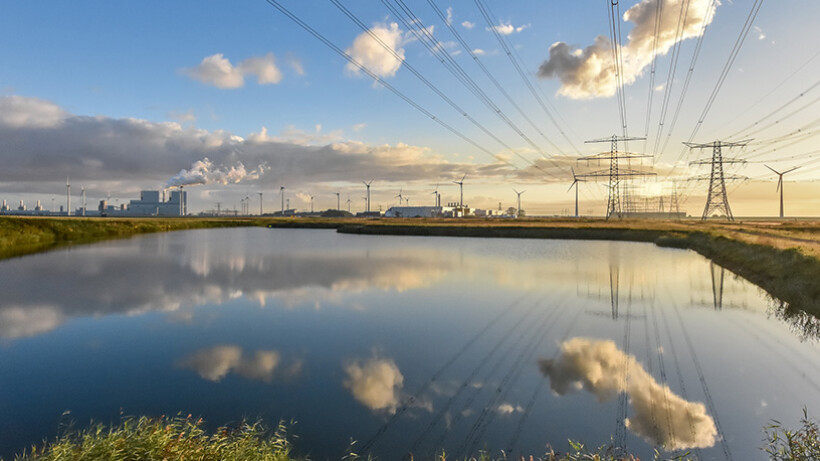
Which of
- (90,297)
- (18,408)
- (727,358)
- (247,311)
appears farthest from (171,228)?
(727,358)

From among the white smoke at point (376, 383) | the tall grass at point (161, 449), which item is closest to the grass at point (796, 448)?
the white smoke at point (376, 383)

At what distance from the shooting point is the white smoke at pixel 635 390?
27.2 feet

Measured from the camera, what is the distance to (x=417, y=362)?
12.4 metres

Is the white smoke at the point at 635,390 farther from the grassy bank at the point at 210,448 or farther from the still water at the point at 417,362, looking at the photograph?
the grassy bank at the point at 210,448

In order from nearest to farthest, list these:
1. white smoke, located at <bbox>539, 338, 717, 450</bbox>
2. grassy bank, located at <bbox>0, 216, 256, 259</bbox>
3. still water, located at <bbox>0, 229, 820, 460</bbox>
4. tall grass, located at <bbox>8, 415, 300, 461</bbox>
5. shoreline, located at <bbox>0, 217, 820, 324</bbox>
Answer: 1. tall grass, located at <bbox>8, 415, 300, 461</bbox>
2. white smoke, located at <bbox>539, 338, 717, 450</bbox>
3. still water, located at <bbox>0, 229, 820, 460</bbox>
4. shoreline, located at <bbox>0, 217, 820, 324</bbox>
5. grassy bank, located at <bbox>0, 216, 256, 259</bbox>

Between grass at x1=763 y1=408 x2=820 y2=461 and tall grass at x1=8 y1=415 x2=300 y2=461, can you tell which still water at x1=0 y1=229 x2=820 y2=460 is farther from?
tall grass at x1=8 y1=415 x2=300 y2=461

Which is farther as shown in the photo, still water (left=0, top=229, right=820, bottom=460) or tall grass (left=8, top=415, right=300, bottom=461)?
still water (left=0, top=229, right=820, bottom=460)

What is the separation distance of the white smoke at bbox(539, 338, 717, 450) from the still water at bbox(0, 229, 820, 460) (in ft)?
0.19

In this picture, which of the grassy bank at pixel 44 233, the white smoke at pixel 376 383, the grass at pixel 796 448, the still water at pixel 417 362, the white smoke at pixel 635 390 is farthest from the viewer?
the grassy bank at pixel 44 233

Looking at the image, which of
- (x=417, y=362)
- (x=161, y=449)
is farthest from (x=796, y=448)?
(x=161, y=449)

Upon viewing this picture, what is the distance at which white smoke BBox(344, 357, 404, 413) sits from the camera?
Result: 9.60 meters

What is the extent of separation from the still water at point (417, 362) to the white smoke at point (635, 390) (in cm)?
6

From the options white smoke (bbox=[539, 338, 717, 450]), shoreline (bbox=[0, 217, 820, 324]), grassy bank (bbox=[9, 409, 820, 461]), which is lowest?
white smoke (bbox=[539, 338, 717, 450])

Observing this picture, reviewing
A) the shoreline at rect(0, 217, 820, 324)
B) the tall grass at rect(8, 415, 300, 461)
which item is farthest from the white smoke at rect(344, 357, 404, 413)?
the shoreline at rect(0, 217, 820, 324)
